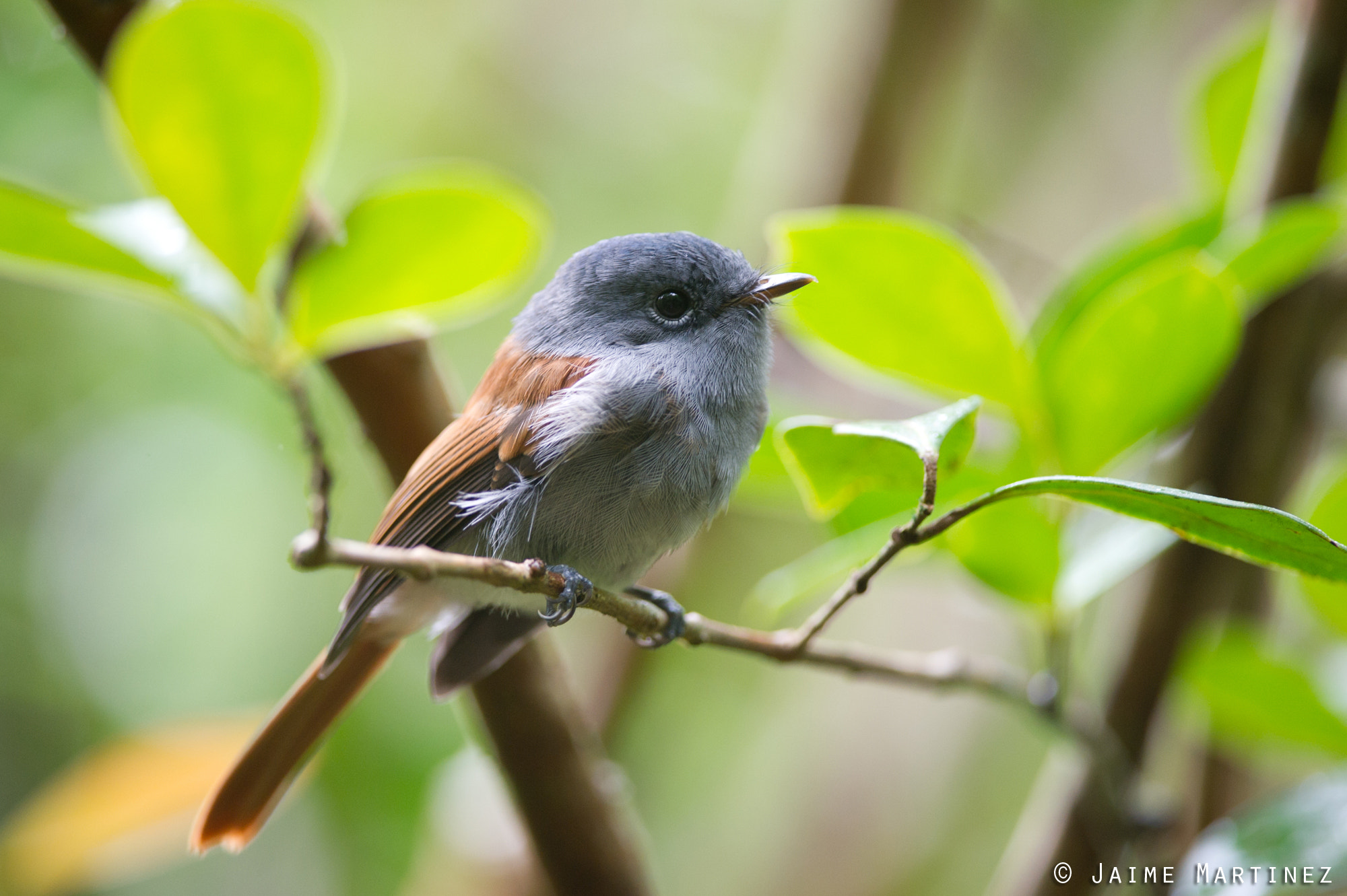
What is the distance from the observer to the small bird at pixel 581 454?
1.18 metres

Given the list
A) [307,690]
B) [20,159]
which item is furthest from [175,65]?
[20,159]

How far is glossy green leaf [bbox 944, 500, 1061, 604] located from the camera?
1.09 m

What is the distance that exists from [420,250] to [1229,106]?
1258 millimetres

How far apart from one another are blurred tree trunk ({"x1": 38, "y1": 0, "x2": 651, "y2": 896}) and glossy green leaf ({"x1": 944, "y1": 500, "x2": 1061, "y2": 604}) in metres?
0.59

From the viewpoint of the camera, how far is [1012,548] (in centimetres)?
112

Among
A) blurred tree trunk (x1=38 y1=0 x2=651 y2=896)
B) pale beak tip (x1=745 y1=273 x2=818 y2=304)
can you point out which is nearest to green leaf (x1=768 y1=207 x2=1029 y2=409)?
pale beak tip (x1=745 y1=273 x2=818 y2=304)

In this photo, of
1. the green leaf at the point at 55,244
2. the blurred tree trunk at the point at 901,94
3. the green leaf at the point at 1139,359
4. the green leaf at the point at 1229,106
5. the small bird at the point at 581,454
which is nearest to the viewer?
the green leaf at the point at 55,244

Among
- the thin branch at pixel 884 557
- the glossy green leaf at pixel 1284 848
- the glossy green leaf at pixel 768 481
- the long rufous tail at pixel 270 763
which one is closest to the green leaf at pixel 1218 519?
the thin branch at pixel 884 557

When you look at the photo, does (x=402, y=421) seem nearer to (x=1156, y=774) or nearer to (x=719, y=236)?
(x=719, y=236)

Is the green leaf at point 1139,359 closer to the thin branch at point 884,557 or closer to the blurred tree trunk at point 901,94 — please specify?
the thin branch at point 884,557

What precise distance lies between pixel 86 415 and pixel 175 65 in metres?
2.91

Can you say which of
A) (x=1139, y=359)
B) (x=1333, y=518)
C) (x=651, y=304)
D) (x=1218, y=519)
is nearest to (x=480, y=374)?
(x=651, y=304)

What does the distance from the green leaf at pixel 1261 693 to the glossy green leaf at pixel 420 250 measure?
3.73 ft

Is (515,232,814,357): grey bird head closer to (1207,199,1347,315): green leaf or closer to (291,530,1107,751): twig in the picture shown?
(291,530,1107,751): twig
